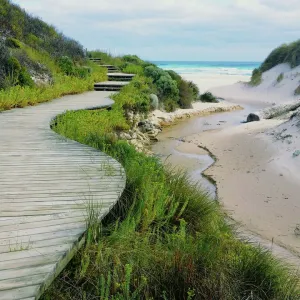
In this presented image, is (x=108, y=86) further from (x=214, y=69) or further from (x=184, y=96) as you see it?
(x=214, y=69)

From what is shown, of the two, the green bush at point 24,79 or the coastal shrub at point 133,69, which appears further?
the coastal shrub at point 133,69

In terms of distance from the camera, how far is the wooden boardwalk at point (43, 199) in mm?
2881

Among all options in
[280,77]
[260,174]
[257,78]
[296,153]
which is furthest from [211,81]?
[260,174]

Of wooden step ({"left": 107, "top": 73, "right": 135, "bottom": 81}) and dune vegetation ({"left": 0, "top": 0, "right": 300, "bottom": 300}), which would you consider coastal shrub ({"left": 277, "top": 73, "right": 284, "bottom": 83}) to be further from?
dune vegetation ({"left": 0, "top": 0, "right": 300, "bottom": 300})

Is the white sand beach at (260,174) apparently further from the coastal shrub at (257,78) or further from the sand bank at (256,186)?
the coastal shrub at (257,78)

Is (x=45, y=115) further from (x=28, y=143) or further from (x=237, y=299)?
(x=237, y=299)

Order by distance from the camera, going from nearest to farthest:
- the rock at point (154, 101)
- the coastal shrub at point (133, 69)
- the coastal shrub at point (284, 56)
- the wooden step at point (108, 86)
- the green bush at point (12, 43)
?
the green bush at point (12, 43) → the wooden step at point (108, 86) → the rock at point (154, 101) → the coastal shrub at point (133, 69) → the coastal shrub at point (284, 56)

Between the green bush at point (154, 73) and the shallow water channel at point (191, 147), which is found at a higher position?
the green bush at point (154, 73)

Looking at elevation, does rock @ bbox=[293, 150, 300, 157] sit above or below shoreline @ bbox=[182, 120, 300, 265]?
above

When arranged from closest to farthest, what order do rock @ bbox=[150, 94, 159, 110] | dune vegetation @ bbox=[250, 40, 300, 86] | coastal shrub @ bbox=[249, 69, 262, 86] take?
1. rock @ bbox=[150, 94, 159, 110]
2. dune vegetation @ bbox=[250, 40, 300, 86]
3. coastal shrub @ bbox=[249, 69, 262, 86]

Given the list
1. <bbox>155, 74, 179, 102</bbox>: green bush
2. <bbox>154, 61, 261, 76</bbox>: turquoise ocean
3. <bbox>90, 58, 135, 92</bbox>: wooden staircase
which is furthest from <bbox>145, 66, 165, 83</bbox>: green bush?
<bbox>154, 61, 261, 76</bbox>: turquoise ocean

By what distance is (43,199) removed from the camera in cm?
421

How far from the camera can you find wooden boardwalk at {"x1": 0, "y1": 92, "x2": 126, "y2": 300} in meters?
2.88

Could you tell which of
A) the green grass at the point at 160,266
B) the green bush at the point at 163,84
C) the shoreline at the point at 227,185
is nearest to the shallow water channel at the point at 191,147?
the shoreline at the point at 227,185
